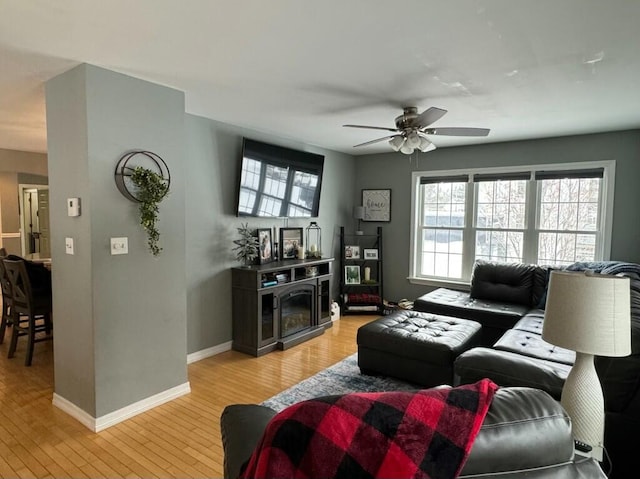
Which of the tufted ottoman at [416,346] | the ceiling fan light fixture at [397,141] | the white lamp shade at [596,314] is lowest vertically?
the tufted ottoman at [416,346]

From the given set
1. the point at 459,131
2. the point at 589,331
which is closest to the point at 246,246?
the point at 459,131

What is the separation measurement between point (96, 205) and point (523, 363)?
9.28 feet

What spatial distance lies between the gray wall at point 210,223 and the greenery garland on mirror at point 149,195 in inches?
36.3

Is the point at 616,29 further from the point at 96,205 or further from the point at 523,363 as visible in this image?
the point at 96,205

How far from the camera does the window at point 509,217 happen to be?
14.6 feet

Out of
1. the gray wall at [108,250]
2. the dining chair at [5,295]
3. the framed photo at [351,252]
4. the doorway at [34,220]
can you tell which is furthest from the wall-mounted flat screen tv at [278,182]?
the doorway at [34,220]

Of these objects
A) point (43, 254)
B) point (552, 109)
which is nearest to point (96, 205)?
point (552, 109)

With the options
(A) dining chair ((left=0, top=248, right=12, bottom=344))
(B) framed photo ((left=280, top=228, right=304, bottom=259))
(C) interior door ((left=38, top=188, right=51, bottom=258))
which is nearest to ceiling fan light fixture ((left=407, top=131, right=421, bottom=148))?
(B) framed photo ((left=280, top=228, right=304, bottom=259))

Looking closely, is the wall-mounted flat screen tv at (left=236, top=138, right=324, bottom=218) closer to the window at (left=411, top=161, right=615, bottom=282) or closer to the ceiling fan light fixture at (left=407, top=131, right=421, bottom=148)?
the window at (left=411, top=161, right=615, bottom=282)

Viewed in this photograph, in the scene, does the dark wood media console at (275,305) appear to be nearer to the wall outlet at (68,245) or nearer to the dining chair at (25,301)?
the wall outlet at (68,245)

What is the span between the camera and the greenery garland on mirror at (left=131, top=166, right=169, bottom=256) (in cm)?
266

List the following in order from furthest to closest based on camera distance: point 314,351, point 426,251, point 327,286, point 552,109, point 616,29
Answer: point 426,251 < point 327,286 < point 314,351 < point 552,109 < point 616,29

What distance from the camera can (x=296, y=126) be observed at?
164 inches

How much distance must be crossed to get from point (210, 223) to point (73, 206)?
1455mm
